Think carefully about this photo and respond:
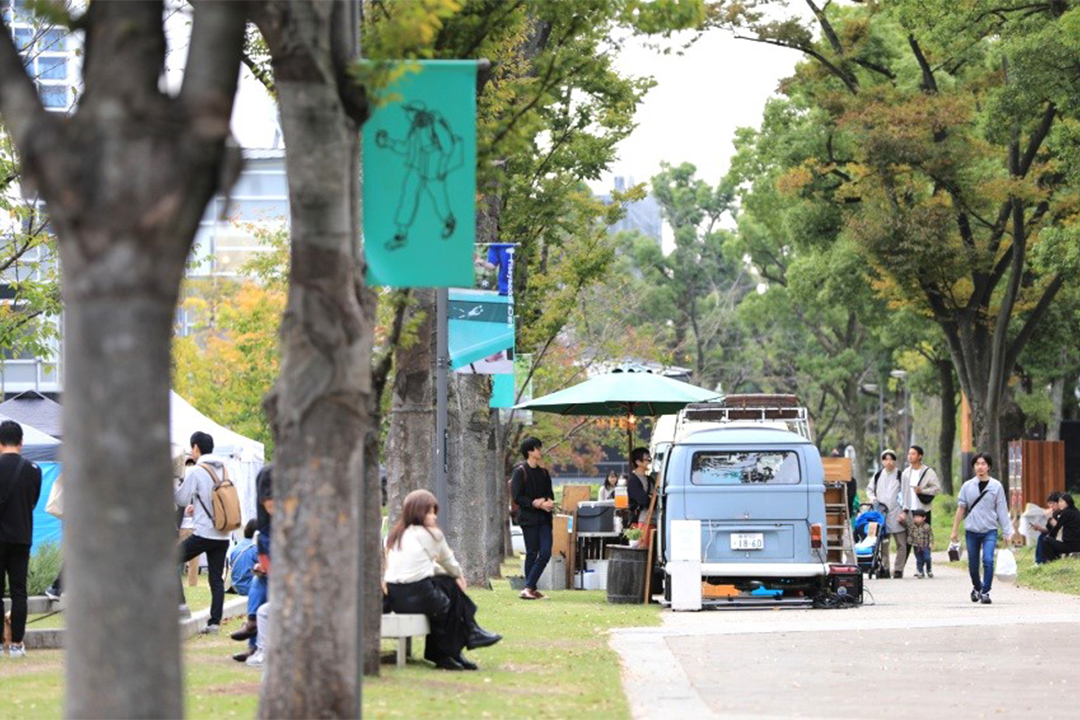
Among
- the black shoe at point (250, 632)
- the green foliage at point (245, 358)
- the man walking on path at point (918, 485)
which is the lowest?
the black shoe at point (250, 632)

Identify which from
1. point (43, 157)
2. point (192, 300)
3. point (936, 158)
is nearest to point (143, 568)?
point (43, 157)

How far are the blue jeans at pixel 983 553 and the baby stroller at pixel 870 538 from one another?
636 cm

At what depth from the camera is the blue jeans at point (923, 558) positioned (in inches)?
1134

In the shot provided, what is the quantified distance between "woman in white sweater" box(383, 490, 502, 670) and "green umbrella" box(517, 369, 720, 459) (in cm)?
1107

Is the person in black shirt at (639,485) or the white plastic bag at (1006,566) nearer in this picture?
the person in black shirt at (639,485)

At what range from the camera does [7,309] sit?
853 inches

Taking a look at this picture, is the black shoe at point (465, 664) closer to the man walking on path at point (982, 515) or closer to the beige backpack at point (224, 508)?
the beige backpack at point (224, 508)

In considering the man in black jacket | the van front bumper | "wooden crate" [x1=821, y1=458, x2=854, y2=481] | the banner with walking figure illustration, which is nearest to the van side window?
the van front bumper

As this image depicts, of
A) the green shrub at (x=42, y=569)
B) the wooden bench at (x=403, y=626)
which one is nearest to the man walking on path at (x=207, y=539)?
the green shrub at (x=42, y=569)

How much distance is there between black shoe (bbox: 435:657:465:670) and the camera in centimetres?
1341

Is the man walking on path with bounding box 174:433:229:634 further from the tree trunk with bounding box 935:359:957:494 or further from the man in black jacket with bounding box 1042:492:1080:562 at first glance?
the tree trunk with bounding box 935:359:957:494

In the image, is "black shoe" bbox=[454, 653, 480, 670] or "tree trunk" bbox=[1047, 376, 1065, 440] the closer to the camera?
"black shoe" bbox=[454, 653, 480, 670]

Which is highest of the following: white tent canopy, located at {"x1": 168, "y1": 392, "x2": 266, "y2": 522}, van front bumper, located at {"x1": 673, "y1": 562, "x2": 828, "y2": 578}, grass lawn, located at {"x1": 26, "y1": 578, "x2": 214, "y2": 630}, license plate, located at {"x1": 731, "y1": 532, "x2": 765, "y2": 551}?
white tent canopy, located at {"x1": 168, "y1": 392, "x2": 266, "y2": 522}

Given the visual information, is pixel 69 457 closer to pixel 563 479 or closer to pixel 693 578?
pixel 693 578
